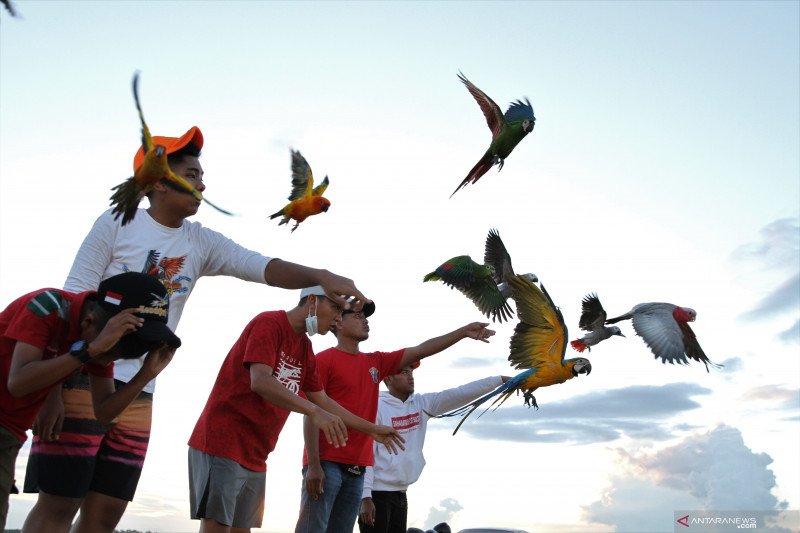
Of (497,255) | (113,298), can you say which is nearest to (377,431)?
(113,298)

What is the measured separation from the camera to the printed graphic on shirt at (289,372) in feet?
16.6

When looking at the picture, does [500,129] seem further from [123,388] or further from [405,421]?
[123,388]

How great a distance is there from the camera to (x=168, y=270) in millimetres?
4230

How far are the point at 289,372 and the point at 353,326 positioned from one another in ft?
5.18

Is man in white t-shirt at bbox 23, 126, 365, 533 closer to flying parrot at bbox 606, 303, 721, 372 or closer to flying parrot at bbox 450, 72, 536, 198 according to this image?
flying parrot at bbox 450, 72, 536, 198

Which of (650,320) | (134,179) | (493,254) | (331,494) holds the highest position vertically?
(493,254)

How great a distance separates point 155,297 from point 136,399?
87cm

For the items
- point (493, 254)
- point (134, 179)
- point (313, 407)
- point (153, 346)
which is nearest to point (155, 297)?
point (153, 346)

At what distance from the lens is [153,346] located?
3.47 meters

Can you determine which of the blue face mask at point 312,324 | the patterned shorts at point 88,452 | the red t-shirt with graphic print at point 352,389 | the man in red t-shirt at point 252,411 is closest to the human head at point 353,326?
the red t-shirt with graphic print at point 352,389

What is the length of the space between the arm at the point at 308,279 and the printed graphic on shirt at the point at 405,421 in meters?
3.48

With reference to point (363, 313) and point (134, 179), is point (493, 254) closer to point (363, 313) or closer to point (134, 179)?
point (363, 313)

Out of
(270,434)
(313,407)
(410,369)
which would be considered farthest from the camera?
(410,369)

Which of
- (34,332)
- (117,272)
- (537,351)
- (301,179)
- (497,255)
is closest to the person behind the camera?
(34,332)
